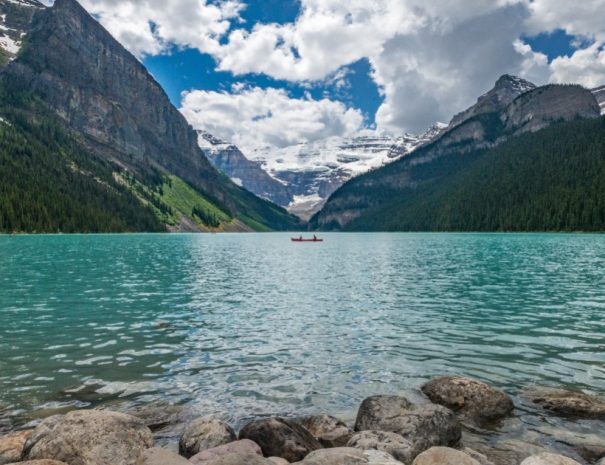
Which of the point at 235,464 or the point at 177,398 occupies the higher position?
the point at 235,464

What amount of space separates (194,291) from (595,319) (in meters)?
33.9

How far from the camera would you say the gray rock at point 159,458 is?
34.8ft

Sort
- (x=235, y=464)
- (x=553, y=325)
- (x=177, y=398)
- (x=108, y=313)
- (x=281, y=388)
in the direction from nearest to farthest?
(x=235, y=464) → (x=177, y=398) → (x=281, y=388) → (x=553, y=325) → (x=108, y=313)

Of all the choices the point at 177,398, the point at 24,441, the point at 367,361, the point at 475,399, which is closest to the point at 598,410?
the point at 475,399

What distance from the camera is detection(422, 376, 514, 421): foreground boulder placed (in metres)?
16.3

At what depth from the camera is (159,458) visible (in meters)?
10.8

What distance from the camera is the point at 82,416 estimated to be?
12617 mm

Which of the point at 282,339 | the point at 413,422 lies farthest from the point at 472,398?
the point at 282,339

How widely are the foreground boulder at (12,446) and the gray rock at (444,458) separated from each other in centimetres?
1068

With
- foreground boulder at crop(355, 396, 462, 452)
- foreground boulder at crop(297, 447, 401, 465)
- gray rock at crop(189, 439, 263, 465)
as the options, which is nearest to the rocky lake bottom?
foreground boulder at crop(355, 396, 462, 452)

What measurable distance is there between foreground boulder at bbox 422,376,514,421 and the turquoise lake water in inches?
74.4

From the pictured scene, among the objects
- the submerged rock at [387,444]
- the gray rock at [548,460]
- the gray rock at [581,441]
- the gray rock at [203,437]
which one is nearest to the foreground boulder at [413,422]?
the submerged rock at [387,444]

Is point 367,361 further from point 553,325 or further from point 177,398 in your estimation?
point 553,325

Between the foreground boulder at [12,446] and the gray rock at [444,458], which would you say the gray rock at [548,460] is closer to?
the gray rock at [444,458]
